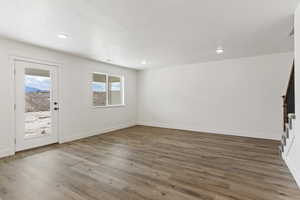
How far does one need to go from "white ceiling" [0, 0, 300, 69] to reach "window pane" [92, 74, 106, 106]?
1.46 metres

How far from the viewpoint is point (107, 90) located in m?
5.71

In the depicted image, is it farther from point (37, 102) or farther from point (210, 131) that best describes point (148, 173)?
point (210, 131)

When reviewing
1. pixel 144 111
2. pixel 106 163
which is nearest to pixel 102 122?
pixel 144 111

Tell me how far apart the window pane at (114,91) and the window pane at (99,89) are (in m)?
0.29

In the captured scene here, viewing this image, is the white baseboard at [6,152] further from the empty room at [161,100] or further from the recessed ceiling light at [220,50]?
the recessed ceiling light at [220,50]

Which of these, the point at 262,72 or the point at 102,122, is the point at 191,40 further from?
the point at 102,122

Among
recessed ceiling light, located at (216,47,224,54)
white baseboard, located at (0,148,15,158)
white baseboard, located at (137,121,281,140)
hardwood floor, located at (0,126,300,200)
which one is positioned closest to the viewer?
hardwood floor, located at (0,126,300,200)

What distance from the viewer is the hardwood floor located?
195 centimetres

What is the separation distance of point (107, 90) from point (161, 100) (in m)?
2.18

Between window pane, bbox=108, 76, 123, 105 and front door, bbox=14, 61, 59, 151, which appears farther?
window pane, bbox=108, 76, 123, 105

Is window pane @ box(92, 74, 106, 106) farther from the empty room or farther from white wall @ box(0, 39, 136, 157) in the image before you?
white wall @ box(0, 39, 136, 157)

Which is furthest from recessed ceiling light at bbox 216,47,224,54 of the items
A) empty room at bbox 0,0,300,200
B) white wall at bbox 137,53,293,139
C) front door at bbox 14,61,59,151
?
front door at bbox 14,61,59,151

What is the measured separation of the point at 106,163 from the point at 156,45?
9.06 ft

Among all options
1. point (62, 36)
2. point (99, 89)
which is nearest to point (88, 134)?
point (99, 89)
